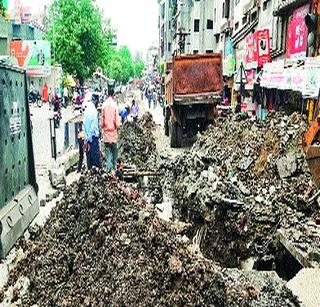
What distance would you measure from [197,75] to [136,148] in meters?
3.18

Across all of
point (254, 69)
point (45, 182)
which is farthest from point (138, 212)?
point (254, 69)

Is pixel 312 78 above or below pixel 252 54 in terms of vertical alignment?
below

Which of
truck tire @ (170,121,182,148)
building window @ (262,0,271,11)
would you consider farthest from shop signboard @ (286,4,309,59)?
truck tire @ (170,121,182,148)

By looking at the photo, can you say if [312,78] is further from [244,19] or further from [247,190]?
[244,19]

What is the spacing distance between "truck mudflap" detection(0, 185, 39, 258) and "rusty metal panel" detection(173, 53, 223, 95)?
11.2 metres

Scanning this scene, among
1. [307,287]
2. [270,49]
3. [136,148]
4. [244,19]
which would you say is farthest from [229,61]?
[307,287]

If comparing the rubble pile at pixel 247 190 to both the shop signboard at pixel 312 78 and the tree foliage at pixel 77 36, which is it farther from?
the tree foliage at pixel 77 36

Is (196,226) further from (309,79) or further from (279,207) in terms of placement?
(309,79)

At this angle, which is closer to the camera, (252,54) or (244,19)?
(252,54)

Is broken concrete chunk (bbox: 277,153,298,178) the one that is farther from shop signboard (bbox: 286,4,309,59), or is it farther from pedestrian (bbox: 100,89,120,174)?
shop signboard (bbox: 286,4,309,59)

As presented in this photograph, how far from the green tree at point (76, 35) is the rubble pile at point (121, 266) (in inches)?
1596

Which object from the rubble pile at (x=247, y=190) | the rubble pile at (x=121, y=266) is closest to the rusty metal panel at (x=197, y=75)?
the rubble pile at (x=247, y=190)

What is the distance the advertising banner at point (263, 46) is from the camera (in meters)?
19.4

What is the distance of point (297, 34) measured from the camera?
16.0 meters
